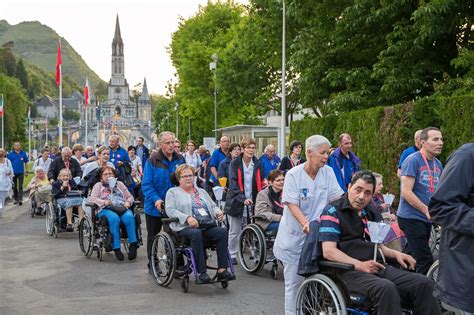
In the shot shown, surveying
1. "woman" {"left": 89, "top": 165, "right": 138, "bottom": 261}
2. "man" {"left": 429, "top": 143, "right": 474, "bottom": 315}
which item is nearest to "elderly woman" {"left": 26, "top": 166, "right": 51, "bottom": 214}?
"woman" {"left": 89, "top": 165, "right": 138, "bottom": 261}

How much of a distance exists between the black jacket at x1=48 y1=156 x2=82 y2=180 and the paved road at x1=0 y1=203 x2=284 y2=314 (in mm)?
3167

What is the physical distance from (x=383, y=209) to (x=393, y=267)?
110 inches

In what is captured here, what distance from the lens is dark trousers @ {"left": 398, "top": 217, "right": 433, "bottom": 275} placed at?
693cm

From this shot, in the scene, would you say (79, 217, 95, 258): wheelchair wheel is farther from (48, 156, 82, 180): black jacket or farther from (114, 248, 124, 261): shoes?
(48, 156, 82, 180): black jacket

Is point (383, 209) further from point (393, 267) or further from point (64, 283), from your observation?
point (64, 283)

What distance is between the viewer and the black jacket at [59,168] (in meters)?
15.3

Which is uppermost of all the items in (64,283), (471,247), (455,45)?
(455,45)

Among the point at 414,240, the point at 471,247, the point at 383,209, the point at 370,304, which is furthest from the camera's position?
the point at 383,209

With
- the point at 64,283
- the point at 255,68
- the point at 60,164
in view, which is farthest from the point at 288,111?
the point at 64,283

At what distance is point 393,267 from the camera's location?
18.5ft

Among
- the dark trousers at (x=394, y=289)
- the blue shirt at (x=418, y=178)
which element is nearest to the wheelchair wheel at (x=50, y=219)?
the blue shirt at (x=418, y=178)

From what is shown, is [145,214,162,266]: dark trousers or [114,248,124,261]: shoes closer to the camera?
[145,214,162,266]: dark trousers

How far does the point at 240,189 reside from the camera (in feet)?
36.2

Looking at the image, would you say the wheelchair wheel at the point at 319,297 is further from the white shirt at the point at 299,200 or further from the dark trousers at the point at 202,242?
the dark trousers at the point at 202,242
